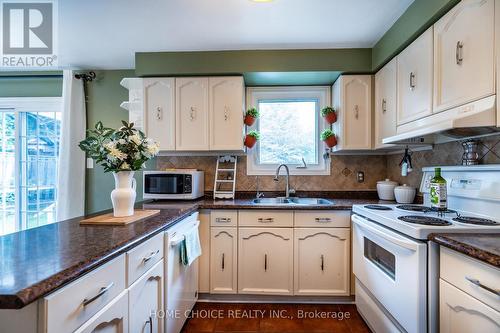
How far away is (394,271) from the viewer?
1.41 metres

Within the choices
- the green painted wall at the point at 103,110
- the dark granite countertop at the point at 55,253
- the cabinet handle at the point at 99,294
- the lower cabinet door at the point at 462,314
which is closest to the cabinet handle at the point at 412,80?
the lower cabinet door at the point at 462,314

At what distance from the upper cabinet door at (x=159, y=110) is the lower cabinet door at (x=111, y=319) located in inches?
65.2

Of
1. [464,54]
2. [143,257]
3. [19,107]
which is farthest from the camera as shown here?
[19,107]

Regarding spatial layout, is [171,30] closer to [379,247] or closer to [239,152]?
[239,152]

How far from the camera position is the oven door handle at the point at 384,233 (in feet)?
3.94

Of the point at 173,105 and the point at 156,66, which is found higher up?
the point at 156,66

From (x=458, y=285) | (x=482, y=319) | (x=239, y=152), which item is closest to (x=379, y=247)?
(x=458, y=285)

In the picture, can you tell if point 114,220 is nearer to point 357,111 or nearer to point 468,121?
point 468,121

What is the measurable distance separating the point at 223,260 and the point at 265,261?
0.36 metres

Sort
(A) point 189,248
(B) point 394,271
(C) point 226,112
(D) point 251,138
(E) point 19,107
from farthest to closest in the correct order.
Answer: (E) point 19,107
(D) point 251,138
(C) point 226,112
(A) point 189,248
(B) point 394,271

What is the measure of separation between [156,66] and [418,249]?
99.7 inches

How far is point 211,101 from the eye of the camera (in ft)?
7.87

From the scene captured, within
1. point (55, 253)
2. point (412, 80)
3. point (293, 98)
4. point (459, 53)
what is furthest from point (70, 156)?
point (459, 53)

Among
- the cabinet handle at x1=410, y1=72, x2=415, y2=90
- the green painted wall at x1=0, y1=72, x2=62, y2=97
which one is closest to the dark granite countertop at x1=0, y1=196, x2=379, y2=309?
the cabinet handle at x1=410, y1=72, x2=415, y2=90
